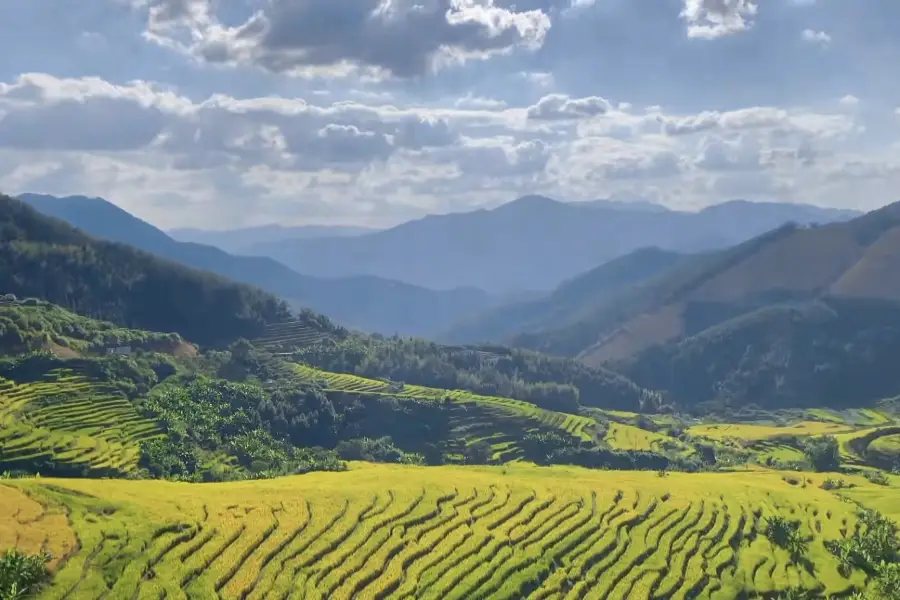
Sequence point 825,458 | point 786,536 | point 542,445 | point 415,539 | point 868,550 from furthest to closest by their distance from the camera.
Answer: point 542,445 < point 825,458 < point 786,536 < point 868,550 < point 415,539

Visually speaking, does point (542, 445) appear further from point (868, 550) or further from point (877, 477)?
point (868, 550)

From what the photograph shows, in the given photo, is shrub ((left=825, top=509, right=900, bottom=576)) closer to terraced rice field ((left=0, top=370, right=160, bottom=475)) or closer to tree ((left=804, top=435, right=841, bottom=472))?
tree ((left=804, top=435, right=841, bottom=472))

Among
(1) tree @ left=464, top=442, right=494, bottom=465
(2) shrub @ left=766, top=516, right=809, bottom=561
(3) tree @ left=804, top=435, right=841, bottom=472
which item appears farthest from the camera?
(1) tree @ left=464, top=442, right=494, bottom=465

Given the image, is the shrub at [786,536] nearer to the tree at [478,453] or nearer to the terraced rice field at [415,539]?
the terraced rice field at [415,539]

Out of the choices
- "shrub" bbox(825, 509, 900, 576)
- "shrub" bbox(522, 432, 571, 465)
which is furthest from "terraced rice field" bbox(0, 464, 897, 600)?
"shrub" bbox(522, 432, 571, 465)

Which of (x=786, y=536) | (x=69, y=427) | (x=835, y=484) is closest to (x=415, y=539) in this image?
(x=786, y=536)

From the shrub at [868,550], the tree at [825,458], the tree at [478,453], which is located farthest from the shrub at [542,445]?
the shrub at [868,550]

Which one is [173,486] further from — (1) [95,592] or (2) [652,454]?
(2) [652,454]
